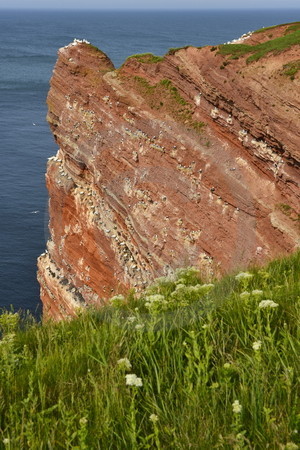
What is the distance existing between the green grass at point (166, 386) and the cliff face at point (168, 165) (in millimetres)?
12453

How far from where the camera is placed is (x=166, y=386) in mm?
4176

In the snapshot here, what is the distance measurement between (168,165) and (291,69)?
7.21 meters

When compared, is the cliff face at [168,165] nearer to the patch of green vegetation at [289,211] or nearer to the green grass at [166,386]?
the patch of green vegetation at [289,211]

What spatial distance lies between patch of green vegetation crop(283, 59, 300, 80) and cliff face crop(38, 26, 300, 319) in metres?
0.14

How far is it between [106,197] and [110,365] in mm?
22572

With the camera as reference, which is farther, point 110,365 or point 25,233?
point 25,233

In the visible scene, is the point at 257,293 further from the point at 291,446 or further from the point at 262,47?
the point at 262,47

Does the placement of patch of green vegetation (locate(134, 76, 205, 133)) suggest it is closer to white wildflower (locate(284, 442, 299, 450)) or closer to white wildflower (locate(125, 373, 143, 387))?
white wildflower (locate(125, 373, 143, 387))

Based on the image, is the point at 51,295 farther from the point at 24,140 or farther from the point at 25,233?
the point at 24,140

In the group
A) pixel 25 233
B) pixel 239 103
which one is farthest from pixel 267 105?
pixel 25 233

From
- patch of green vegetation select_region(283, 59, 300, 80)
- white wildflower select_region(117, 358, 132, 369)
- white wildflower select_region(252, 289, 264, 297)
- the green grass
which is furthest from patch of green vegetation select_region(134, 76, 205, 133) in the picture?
white wildflower select_region(117, 358, 132, 369)

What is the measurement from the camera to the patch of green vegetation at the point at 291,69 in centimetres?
1797

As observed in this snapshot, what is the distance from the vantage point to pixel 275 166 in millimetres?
19125

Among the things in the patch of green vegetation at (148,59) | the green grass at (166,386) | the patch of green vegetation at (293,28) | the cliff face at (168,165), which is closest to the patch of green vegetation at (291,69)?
the cliff face at (168,165)
